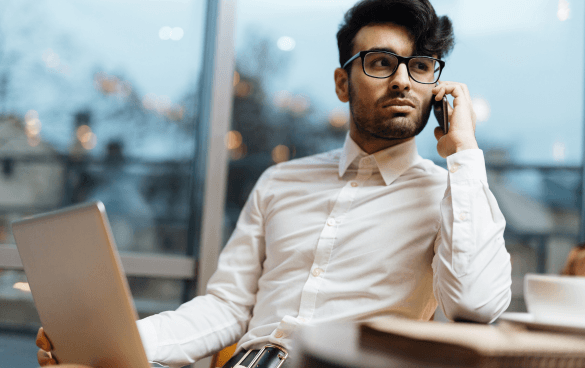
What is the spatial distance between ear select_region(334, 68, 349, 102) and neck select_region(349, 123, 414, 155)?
0.10 meters

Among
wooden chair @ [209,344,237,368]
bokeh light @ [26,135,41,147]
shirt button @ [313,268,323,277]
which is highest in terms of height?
bokeh light @ [26,135,41,147]

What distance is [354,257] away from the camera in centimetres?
124

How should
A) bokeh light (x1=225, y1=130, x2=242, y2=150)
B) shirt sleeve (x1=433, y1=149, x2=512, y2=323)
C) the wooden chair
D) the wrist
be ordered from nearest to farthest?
shirt sleeve (x1=433, y1=149, x2=512, y2=323), the wrist, the wooden chair, bokeh light (x1=225, y1=130, x2=242, y2=150)

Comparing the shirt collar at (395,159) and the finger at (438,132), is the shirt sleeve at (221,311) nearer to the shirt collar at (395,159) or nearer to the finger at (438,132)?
the shirt collar at (395,159)

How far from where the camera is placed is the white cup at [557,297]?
1.91 ft

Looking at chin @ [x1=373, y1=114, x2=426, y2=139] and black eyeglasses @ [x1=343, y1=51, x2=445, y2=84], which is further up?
black eyeglasses @ [x1=343, y1=51, x2=445, y2=84]

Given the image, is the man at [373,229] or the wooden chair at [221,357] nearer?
the man at [373,229]

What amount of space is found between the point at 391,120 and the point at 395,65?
167mm

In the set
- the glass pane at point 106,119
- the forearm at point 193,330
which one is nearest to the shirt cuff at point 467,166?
the forearm at point 193,330

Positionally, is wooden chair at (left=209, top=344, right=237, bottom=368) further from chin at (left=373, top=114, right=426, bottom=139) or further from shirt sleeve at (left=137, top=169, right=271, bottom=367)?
chin at (left=373, top=114, right=426, bottom=139)

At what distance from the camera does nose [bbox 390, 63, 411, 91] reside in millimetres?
1251

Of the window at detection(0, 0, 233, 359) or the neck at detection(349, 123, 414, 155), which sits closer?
the neck at detection(349, 123, 414, 155)

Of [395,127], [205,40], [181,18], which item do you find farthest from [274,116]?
[395,127]

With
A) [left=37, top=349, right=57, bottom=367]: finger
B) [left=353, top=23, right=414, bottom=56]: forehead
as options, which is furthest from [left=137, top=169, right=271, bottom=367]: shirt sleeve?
[left=353, top=23, right=414, bottom=56]: forehead
